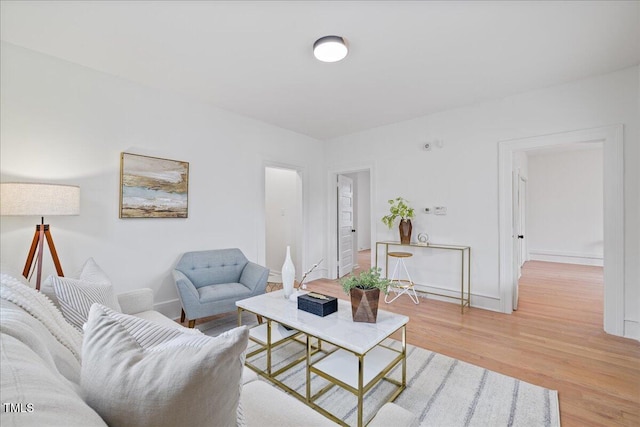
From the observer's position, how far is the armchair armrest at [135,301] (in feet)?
6.88

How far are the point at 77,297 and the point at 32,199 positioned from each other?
1091 mm

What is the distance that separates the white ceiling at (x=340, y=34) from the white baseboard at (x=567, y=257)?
503 centimetres

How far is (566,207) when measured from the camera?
6.32m

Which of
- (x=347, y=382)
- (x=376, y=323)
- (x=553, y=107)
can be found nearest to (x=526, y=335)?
(x=376, y=323)

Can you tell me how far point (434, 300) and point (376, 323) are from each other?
7.97 ft

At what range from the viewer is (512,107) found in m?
3.34

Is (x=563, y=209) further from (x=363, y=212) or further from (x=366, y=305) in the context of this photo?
(x=366, y=305)

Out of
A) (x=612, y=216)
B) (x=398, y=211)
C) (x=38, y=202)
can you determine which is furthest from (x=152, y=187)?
(x=612, y=216)

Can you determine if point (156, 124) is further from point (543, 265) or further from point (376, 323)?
point (543, 265)

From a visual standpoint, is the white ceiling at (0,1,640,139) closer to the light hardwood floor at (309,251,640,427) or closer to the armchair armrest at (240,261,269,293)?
the armchair armrest at (240,261,269,293)

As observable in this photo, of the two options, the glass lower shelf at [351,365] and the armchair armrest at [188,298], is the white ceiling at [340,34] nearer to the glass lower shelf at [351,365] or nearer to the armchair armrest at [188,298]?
the armchair armrest at [188,298]

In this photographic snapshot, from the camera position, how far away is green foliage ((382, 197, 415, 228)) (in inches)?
159

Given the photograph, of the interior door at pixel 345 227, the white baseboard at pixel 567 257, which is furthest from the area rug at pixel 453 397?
the white baseboard at pixel 567 257

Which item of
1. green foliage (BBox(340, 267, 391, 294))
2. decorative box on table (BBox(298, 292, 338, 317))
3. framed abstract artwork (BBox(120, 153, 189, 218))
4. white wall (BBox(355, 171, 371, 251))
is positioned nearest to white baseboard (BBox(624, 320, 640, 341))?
green foliage (BBox(340, 267, 391, 294))
